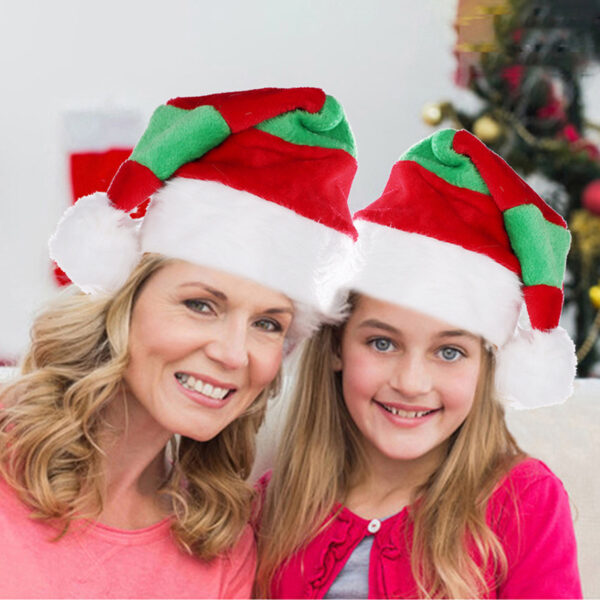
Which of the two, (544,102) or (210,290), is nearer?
(210,290)

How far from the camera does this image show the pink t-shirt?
1319mm

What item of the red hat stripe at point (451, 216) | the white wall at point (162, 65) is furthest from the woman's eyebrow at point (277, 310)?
the white wall at point (162, 65)

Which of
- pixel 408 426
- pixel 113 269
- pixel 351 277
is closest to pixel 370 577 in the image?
pixel 408 426

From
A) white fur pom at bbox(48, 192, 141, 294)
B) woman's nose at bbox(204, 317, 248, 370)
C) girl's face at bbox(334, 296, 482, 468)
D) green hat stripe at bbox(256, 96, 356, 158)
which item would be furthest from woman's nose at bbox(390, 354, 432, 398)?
white fur pom at bbox(48, 192, 141, 294)

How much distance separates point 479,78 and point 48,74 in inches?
79.1

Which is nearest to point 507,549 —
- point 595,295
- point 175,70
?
point 595,295

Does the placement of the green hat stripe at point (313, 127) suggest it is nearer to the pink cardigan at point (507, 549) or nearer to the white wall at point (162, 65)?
the pink cardigan at point (507, 549)

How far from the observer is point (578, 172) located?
2.93 meters

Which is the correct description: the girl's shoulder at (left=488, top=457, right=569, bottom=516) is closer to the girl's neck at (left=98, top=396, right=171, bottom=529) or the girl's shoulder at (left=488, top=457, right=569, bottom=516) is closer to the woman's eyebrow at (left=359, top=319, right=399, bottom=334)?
the woman's eyebrow at (left=359, top=319, right=399, bottom=334)

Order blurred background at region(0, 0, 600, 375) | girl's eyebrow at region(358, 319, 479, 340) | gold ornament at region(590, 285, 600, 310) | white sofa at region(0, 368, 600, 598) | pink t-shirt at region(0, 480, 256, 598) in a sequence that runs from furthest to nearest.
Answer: blurred background at region(0, 0, 600, 375) → gold ornament at region(590, 285, 600, 310) → white sofa at region(0, 368, 600, 598) → girl's eyebrow at region(358, 319, 479, 340) → pink t-shirt at region(0, 480, 256, 598)

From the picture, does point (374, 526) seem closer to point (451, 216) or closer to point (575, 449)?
point (575, 449)

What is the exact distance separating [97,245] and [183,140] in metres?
0.23

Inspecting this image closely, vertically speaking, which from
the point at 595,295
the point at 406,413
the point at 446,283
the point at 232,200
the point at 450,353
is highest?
the point at 232,200

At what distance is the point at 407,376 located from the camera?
1408 millimetres
